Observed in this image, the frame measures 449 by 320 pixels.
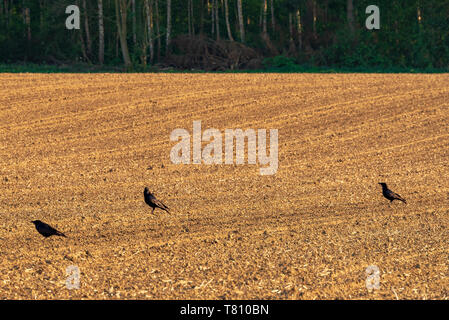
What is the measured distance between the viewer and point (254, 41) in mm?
41906

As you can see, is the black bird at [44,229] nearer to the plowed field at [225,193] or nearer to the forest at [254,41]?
the plowed field at [225,193]

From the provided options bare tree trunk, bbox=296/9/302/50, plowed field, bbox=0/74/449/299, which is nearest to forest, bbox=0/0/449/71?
→ bare tree trunk, bbox=296/9/302/50

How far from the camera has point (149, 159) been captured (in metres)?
14.8

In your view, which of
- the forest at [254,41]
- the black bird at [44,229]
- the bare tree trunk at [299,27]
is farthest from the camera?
the bare tree trunk at [299,27]

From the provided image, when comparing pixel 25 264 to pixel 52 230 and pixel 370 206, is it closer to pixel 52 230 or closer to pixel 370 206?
pixel 52 230

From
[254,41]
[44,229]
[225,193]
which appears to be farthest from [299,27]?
[44,229]

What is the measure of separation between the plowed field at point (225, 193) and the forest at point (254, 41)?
10175 mm

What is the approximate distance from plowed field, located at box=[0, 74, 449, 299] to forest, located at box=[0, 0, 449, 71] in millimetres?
10175

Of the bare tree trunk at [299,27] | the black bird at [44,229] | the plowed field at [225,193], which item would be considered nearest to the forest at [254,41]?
the bare tree trunk at [299,27]

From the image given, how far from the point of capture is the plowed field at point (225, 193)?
7.74 m

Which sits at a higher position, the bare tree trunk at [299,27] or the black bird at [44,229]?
the bare tree trunk at [299,27]

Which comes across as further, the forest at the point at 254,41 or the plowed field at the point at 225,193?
the forest at the point at 254,41
